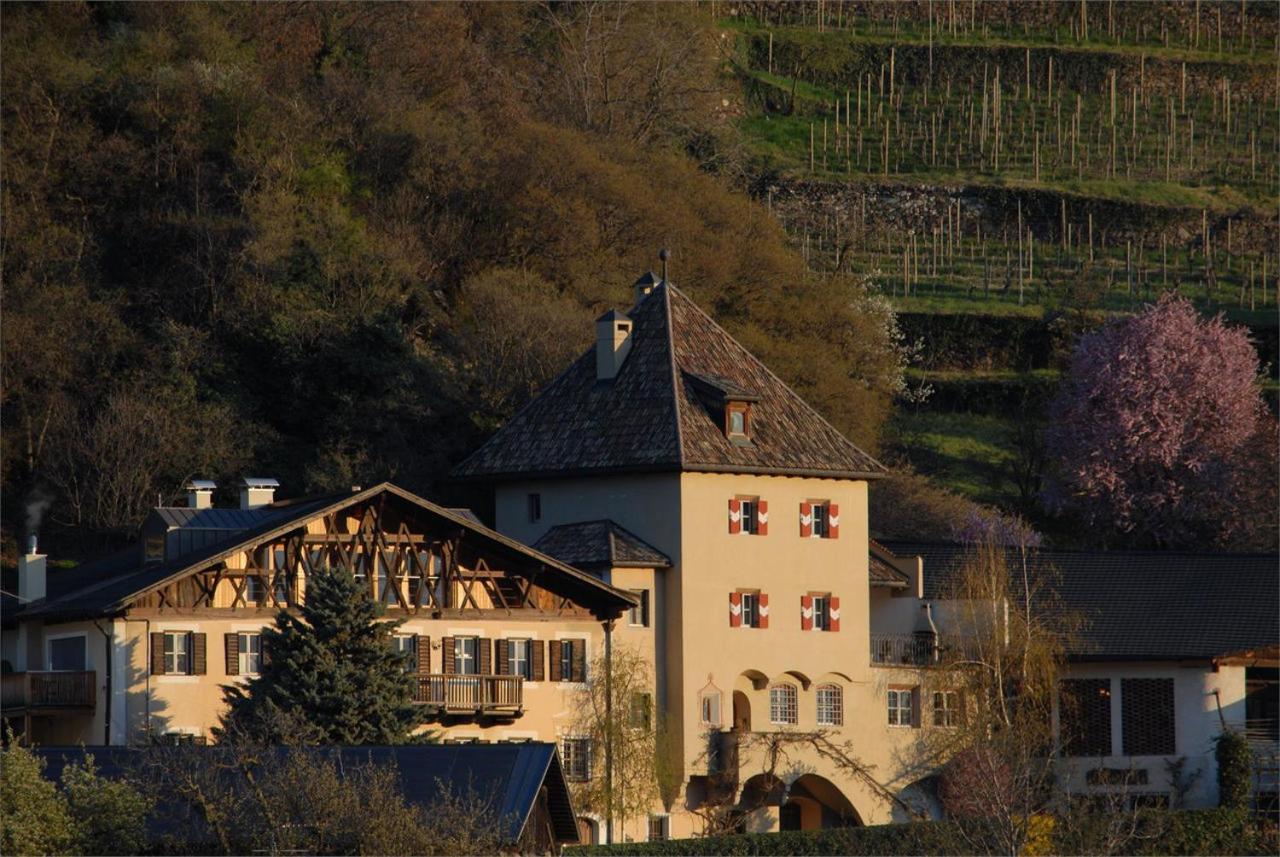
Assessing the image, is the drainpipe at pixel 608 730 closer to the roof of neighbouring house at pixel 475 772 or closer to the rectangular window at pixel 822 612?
the rectangular window at pixel 822 612

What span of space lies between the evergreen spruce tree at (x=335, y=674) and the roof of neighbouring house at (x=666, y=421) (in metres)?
9.52

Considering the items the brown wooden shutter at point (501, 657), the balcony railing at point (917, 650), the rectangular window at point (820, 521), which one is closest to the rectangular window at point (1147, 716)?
the balcony railing at point (917, 650)

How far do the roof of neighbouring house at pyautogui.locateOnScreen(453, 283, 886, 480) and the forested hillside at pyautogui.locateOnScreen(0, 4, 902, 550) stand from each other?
273 inches

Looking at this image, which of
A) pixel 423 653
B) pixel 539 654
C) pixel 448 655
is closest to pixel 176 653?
pixel 423 653

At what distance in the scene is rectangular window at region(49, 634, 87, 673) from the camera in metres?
50.3

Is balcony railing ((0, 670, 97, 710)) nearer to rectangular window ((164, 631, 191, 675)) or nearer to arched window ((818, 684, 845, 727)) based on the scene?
rectangular window ((164, 631, 191, 675))

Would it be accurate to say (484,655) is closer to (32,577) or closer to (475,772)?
(32,577)

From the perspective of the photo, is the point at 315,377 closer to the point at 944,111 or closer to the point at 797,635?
the point at 797,635

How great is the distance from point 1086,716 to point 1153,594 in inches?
144

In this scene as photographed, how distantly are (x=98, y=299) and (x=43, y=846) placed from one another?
38942 millimetres

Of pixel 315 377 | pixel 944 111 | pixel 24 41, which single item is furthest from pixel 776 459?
pixel 944 111

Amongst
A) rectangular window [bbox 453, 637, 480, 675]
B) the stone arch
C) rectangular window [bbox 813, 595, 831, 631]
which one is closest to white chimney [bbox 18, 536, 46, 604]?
rectangular window [bbox 453, 637, 480, 675]

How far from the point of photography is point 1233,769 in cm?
5884

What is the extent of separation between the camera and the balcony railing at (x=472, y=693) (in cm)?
5128
